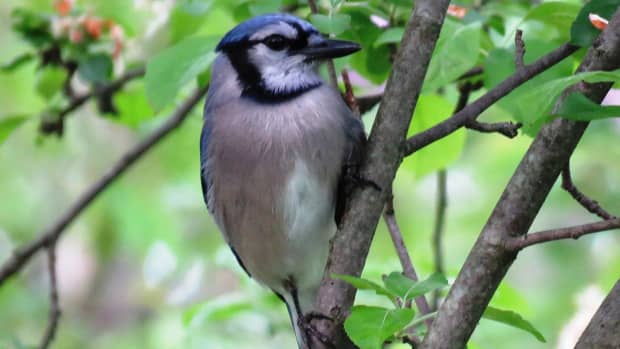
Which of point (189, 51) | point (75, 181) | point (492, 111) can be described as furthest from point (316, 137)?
point (75, 181)

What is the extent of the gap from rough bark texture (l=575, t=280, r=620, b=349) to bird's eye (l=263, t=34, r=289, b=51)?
1.50 m

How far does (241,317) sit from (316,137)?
133cm

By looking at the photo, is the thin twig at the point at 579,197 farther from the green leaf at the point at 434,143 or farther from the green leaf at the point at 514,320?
the green leaf at the point at 434,143

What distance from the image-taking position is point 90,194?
4.28 metres

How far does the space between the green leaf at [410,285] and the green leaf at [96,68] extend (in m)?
1.92

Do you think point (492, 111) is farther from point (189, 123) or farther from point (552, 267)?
point (189, 123)

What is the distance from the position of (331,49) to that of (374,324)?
1061 millimetres

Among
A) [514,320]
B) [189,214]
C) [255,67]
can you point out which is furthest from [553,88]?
[189,214]

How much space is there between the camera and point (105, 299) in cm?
817

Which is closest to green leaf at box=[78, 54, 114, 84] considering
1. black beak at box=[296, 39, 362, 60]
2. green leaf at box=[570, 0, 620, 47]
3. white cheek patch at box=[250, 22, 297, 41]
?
white cheek patch at box=[250, 22, 297, 41]

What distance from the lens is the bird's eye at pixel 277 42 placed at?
314 cm

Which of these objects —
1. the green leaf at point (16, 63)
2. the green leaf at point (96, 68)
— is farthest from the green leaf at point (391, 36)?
the green leaf at point (16, 63)

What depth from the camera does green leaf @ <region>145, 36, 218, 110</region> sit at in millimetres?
2834

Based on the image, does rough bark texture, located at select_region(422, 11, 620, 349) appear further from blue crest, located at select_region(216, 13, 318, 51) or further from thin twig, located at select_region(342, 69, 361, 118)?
blue crest, located at select_region(216, 13, 318, 51)
